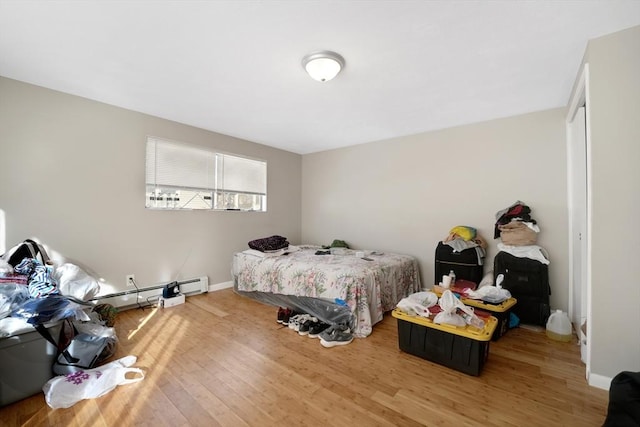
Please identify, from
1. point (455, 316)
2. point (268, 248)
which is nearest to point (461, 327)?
point (455, 316)

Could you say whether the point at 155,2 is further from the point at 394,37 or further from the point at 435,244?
the point at 435,244

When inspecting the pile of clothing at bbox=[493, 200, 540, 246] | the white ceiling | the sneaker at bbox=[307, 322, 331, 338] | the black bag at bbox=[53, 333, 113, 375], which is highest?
the white ceiling

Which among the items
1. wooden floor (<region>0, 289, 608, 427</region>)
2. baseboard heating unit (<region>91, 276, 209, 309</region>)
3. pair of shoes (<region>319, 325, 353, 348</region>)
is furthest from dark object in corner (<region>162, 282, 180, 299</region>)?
pair of shoes (<region>319, 325, 353, 348</region>)

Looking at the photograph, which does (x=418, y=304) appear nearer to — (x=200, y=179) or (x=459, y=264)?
(x=459, y=264)

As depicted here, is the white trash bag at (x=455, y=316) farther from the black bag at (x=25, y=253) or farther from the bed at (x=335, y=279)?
the black bag at (x=25, y=253)

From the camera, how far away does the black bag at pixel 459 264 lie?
304cm

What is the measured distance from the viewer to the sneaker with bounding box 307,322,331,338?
250 cm

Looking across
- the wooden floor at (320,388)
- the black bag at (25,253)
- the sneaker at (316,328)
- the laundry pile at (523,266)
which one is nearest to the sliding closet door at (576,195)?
the laundry pile at (523,266)

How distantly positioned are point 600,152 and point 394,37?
1595 millimetres

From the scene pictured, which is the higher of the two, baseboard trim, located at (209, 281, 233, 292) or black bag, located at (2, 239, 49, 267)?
black bag, located at (2, 239, 49, 267)

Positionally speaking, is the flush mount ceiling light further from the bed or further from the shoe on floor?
the shoe on floor

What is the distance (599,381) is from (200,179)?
4.49 m

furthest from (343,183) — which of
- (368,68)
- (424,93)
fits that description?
(368,68)

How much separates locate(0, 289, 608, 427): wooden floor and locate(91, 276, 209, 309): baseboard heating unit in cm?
63
